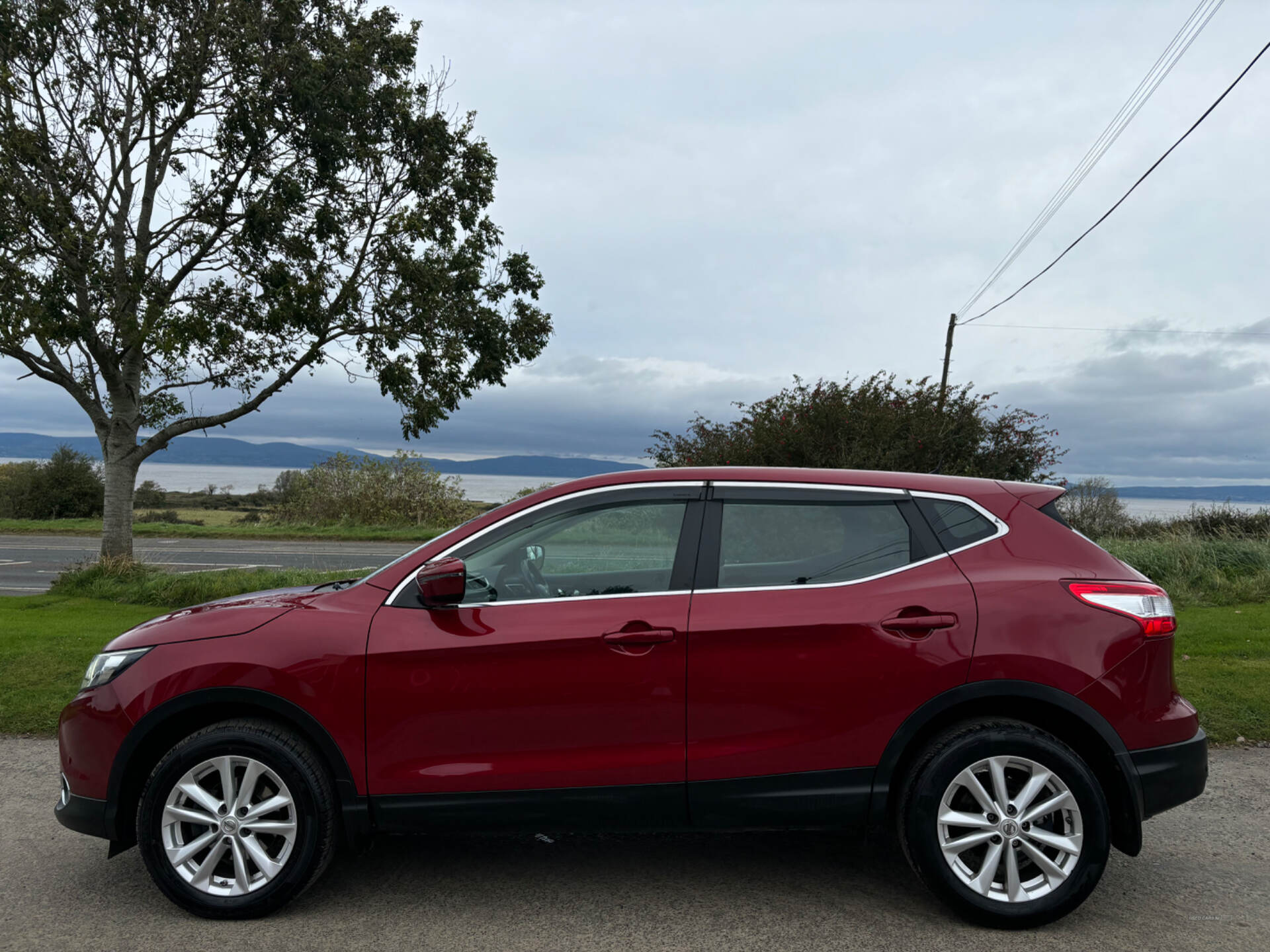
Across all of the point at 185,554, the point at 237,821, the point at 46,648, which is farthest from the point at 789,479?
the point at 185,554

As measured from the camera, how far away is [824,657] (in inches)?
132

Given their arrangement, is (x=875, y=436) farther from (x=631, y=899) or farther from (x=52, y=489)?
(x=52, y=489)

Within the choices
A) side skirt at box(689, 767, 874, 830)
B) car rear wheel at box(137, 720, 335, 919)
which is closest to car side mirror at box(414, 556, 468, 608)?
car rear wheel at box(137, 720, 335, 919)

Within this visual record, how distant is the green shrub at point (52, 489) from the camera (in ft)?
99.9

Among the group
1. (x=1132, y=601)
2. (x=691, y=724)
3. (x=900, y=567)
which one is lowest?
(x=691, y=724)

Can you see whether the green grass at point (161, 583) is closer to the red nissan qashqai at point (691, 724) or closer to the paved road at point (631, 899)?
the paved road at point (631, 899)

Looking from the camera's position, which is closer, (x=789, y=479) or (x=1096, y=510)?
(x=789, y=479)

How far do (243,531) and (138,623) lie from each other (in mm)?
18480

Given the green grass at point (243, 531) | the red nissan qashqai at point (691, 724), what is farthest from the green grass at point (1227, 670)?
the green grass at point (243, 531)

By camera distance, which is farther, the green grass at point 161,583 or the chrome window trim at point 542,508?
the green grass at point 161,583

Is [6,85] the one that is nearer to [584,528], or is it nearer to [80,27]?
[80,27]

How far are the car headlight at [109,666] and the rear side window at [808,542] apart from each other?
2.42 metres

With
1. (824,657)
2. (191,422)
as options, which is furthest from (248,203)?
(824,657)

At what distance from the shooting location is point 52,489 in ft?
100
